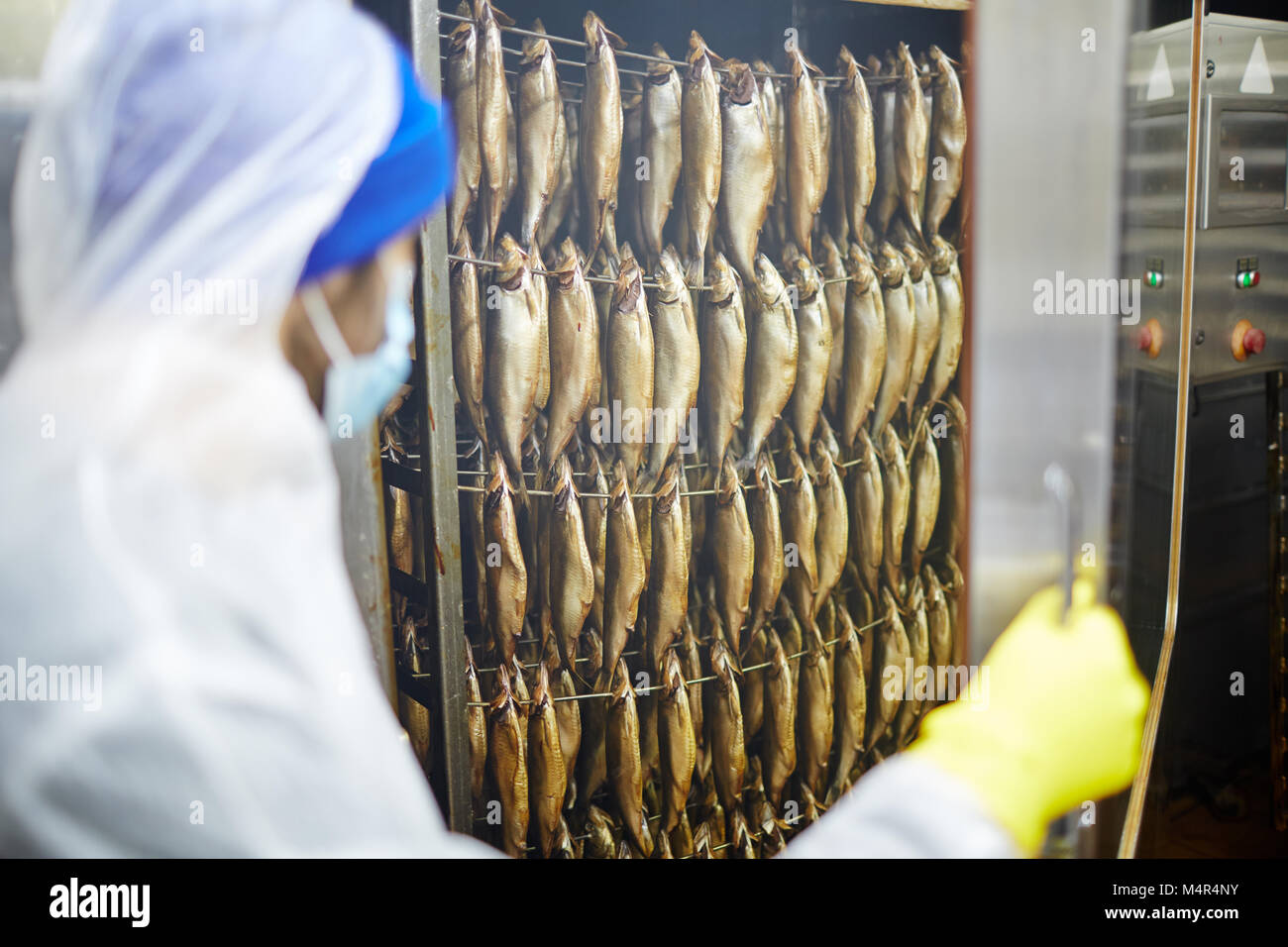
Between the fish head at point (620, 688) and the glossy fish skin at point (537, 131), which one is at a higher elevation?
the glossy fish skin at point (537, 131)

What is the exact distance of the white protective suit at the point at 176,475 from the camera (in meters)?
0.86

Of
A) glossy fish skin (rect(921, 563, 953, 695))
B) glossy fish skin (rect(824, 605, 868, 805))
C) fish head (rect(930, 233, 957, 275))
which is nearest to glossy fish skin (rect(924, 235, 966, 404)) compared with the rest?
fish head (rect(930, 233, 957, 275))

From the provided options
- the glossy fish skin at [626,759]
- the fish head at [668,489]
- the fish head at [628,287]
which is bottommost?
the glossy fish skin at [626,759]

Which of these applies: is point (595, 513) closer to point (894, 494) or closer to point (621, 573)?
point (621, 573)

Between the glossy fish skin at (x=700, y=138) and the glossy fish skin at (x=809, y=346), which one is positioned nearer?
the glossy fish skin at (x=700, y=138)

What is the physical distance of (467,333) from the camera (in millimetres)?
1525

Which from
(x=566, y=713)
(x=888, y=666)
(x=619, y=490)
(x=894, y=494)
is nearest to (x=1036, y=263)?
(x=894, y=494)

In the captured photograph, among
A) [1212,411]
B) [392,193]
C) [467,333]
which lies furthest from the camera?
[1212,411]

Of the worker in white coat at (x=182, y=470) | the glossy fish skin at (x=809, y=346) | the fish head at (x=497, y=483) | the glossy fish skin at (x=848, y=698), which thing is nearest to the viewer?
the worker in white coat at (x=182, y=470)

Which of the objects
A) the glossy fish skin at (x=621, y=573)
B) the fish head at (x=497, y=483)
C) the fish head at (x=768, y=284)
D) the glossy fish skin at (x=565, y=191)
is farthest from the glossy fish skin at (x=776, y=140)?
the fish head at (x=497, y=483)

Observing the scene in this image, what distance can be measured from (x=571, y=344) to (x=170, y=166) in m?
0.75

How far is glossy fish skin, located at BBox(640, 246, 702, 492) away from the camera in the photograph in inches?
62.5

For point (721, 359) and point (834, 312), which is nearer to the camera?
point (721, 359)

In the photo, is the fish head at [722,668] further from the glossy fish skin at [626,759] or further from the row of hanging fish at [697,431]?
the glossy fish skin at [626,759]
